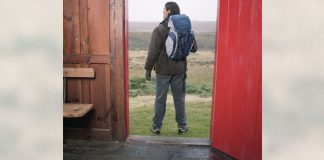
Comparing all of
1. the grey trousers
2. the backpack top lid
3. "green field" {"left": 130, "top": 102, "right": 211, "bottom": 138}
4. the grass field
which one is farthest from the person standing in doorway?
the grass field

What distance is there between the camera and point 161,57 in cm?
460

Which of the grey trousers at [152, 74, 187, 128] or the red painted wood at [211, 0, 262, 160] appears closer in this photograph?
the red painted wood at [211, 0, 262, 160]

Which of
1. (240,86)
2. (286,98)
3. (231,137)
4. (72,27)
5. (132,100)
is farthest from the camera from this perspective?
(132,100)

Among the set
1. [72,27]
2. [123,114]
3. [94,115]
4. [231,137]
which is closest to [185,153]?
[231,137]

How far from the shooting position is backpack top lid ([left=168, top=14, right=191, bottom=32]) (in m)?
4.37

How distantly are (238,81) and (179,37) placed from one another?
1.00m

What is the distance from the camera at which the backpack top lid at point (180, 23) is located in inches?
172

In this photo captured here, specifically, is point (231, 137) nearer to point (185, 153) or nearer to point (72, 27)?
point (185, 153)

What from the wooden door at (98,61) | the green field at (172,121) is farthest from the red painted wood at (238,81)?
the wooden door at (98,61)

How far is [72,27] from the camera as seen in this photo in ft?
14.4

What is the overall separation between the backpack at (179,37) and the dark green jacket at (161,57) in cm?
8

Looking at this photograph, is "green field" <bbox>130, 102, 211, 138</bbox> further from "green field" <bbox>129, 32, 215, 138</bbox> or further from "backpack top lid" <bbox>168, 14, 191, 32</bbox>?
"backpack top lid" <bbox>168, 14, 191, 32</bbox>

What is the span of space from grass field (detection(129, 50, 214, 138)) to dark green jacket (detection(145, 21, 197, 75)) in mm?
960

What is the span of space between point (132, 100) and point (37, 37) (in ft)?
22.4
